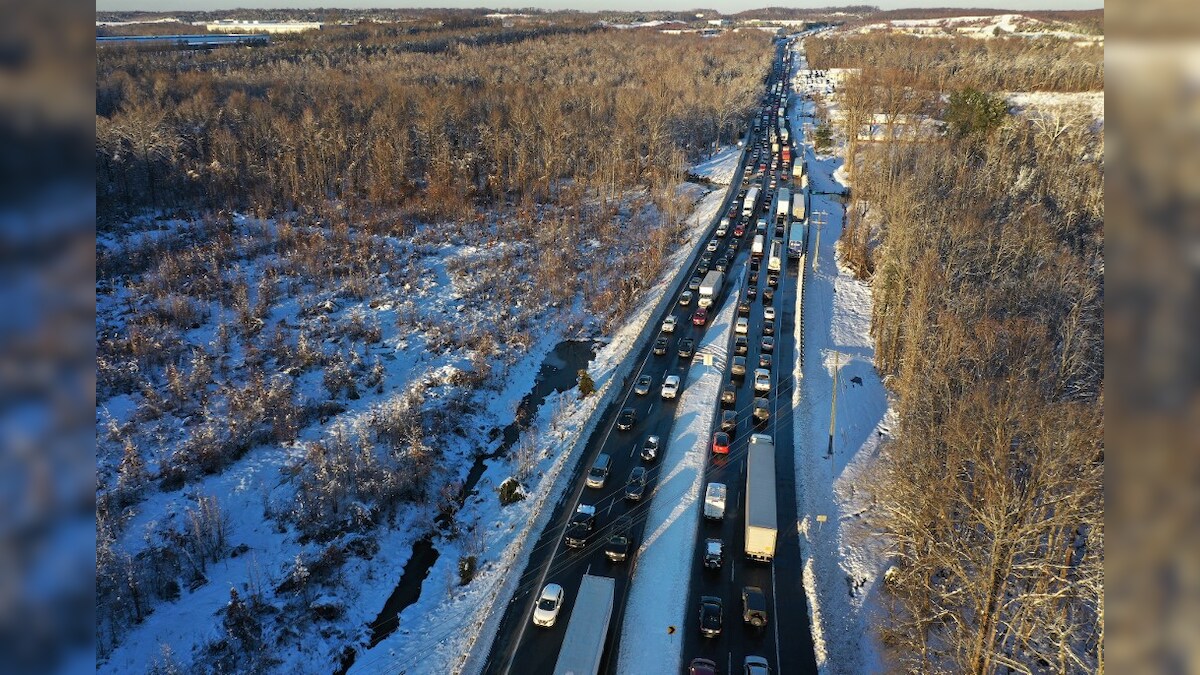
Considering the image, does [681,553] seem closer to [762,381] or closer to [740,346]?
[762,381]

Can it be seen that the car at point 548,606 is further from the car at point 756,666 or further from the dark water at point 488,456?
the car at point 756,666

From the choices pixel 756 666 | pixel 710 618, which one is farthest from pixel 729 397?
pixel 756 666

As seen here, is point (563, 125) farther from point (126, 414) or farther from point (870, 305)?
point (126, 414)

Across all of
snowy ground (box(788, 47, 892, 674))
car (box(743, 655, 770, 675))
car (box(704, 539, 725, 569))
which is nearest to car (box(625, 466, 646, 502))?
car (box(704, 539, 725, 569))

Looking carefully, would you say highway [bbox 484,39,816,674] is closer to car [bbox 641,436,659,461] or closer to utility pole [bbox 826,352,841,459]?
car [bbox 641,436,659,461]

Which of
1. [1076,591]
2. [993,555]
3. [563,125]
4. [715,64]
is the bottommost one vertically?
[1076,591]
